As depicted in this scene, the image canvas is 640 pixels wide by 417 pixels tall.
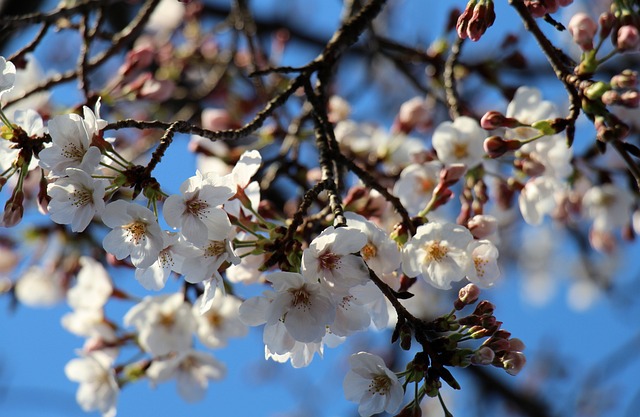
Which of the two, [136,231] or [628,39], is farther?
[628,39]

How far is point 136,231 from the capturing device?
1.36 metres

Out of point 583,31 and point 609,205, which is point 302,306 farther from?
point 609,205

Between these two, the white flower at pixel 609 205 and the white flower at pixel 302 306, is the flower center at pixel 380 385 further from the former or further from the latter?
the white flower at pixel 609 205

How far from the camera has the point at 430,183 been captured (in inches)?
74.7

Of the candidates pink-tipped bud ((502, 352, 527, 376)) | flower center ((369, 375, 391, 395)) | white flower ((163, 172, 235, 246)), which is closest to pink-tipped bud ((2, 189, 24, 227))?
white flower ((163, 172, 235, 246))

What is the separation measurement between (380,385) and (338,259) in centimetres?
30

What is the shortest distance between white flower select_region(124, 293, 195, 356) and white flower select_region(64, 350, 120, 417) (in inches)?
6.4

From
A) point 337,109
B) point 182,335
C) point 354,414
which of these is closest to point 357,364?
point 182,335

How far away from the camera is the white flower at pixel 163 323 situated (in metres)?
1.99

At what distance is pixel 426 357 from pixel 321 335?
0.68 feet

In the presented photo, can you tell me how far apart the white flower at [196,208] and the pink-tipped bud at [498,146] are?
0.69 meters

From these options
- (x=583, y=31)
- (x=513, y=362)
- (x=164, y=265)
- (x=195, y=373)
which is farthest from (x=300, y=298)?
(x=195, y=373)

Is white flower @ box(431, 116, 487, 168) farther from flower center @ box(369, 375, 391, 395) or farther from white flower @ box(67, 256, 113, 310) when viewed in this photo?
white flower @ box(67, 256, 113, 310)

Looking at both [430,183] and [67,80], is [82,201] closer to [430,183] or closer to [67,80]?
[67,80]
